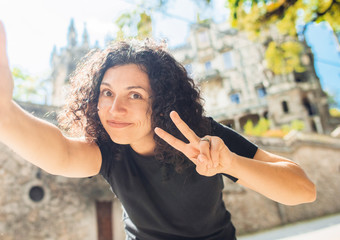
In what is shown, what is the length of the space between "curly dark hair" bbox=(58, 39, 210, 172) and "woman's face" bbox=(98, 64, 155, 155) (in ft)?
0.22

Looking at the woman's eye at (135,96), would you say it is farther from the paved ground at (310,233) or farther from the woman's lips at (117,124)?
the paved ground at (310,233)

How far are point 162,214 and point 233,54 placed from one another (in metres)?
32.7

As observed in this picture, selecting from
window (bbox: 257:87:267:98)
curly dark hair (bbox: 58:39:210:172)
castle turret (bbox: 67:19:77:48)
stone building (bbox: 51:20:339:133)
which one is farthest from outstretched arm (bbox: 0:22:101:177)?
castle turret (bbox: 67:19:77:48)

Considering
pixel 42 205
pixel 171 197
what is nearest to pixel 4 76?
pixel 171 197

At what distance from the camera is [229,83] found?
31250mm

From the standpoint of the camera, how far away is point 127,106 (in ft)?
5.49

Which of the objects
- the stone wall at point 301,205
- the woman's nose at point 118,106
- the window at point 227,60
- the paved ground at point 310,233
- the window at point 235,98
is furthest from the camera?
the window at point 227,60

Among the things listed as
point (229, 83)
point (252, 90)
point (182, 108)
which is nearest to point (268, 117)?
point (252, 90)

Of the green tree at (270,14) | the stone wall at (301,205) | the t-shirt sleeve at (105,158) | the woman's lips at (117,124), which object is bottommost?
the stone wall at (301,205)

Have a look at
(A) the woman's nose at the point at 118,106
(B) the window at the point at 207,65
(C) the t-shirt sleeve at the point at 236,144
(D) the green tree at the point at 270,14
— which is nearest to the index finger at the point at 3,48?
(A) the woman's nose at the point at 118,106

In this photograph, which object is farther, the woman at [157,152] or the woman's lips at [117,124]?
the woman's lips at [117,124]

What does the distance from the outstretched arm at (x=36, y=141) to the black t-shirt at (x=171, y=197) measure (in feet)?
0.84

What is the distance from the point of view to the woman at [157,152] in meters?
1.50

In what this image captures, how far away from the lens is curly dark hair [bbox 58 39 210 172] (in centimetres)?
184
